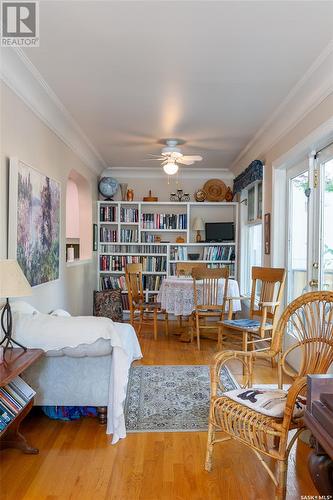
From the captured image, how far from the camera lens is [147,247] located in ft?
22.1

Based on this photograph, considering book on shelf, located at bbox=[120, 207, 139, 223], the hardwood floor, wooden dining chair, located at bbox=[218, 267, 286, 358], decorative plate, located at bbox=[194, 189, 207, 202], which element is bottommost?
the hardwood floor

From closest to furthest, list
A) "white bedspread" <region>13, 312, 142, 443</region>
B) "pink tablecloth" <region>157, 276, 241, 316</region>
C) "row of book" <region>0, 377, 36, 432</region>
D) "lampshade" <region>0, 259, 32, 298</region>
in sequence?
"row of book" <region>0, 377, 36, 432</region>, "lampshade" <region>0, 259, 32, 298</region>, "white bedspread" <region>13, 312, 142, 443</region>, "pink tablecloth" <region>157, 276, 241, 316</region>

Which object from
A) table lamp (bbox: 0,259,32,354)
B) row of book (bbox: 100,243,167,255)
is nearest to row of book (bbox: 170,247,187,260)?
row of book (bbox: 100,243,167,255)

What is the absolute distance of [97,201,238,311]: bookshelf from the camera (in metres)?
6.64

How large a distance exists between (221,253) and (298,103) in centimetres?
353

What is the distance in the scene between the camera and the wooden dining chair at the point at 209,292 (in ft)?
15.4

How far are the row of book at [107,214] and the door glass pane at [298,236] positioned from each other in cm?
338

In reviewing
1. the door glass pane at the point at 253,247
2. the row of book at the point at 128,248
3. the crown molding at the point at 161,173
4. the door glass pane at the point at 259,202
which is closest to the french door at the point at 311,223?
the door glass pane at the point at 259,202

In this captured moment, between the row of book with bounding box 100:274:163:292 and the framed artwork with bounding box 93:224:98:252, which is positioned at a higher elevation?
the framed artwork with bounding box 93:224:98:252

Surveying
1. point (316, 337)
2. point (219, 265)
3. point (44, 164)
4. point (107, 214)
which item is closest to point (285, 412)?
point (316, 337)

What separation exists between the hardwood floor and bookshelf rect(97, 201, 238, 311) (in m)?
4.03

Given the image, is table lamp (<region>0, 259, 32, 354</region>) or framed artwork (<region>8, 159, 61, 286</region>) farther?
framed artwork (<region>8, 159, 61, 286</region>)

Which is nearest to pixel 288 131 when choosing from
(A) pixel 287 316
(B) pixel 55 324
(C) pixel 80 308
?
(A) pixel 287 316

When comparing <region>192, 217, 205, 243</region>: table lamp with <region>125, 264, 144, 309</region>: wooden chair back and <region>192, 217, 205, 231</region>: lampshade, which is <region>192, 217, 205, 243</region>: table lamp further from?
<region>125, 264, 144, 309</region>: wooden chair back
